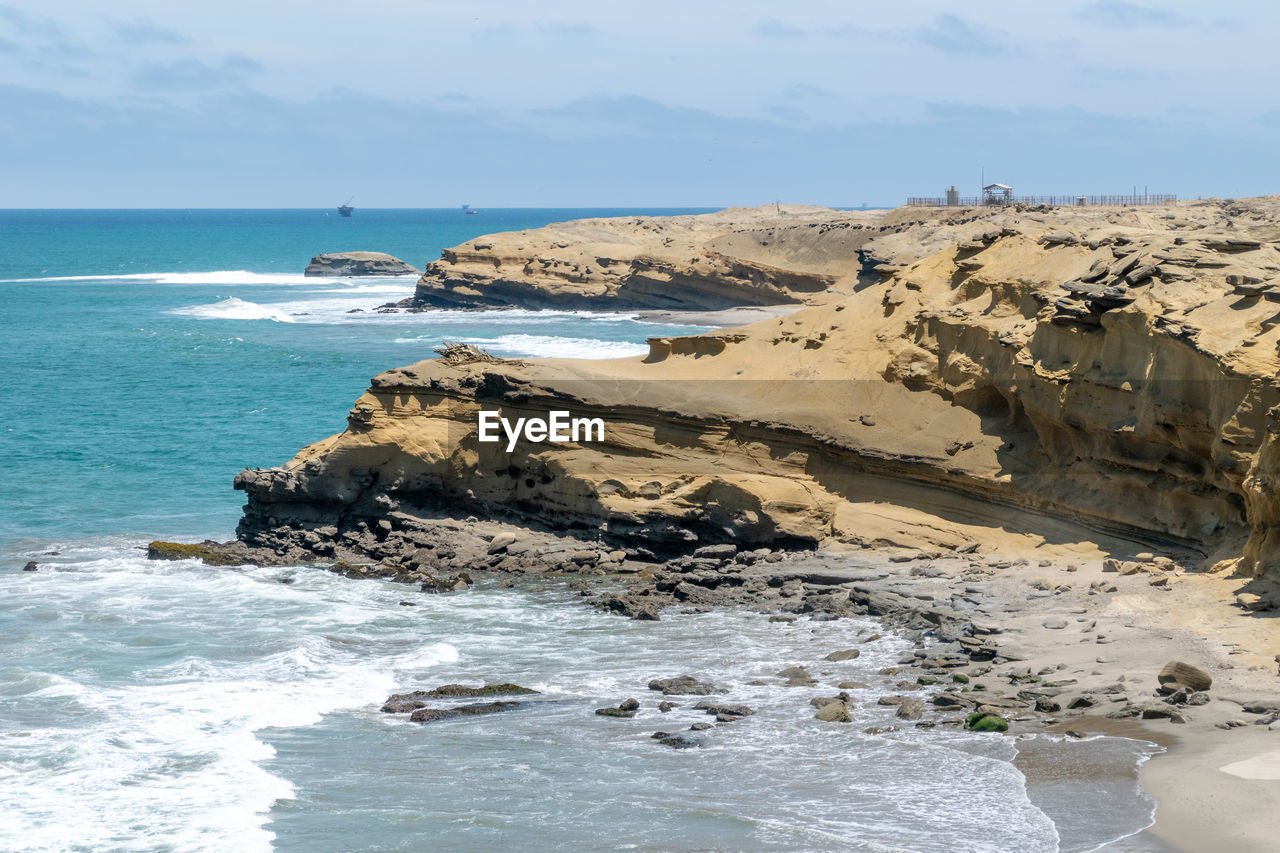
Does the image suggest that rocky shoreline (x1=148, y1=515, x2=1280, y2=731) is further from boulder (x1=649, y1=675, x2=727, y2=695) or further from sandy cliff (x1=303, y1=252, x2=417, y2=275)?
sandy cliff (x1=303, y1=252, x2=417, y2=275)

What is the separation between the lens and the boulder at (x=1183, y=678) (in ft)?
49.1

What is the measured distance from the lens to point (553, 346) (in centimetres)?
5331

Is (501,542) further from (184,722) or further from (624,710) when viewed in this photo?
(184,722)

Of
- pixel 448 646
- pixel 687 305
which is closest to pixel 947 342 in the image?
pixel 448 646

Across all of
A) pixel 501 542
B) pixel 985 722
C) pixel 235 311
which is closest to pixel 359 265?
pixel 235 311

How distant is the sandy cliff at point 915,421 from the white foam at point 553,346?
23513mm

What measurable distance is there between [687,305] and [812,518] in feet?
163

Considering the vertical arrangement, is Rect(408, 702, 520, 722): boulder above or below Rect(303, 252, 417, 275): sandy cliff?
below

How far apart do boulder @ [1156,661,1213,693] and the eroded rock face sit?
88.7 meters

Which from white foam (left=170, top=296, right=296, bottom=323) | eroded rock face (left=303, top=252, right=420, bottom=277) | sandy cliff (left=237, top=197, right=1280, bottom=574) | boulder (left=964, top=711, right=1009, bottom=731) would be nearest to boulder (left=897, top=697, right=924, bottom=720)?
Result: boulder (left=964, top=711, right=1009, bottom=731)

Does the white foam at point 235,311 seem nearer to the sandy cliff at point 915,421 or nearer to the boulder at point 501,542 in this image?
the sandy cliff at point 915,421

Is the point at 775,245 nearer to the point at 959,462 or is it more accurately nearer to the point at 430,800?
the point at 959,462

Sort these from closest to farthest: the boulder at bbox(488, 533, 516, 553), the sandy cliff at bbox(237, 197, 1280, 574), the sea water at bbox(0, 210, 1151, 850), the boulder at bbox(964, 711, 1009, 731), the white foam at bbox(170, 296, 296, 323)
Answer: the sea water at bbox(0, 210, 1151, 850)
the boulder at bbox(964, 711, 1009, 731)
the sandy cliff at bbox(237, 197, 1280, 574)
the boulder at bbox(488, 533, 516, 553)
the white foam at bbox(170, 296, 296, 323)

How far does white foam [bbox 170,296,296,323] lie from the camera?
72.4m
